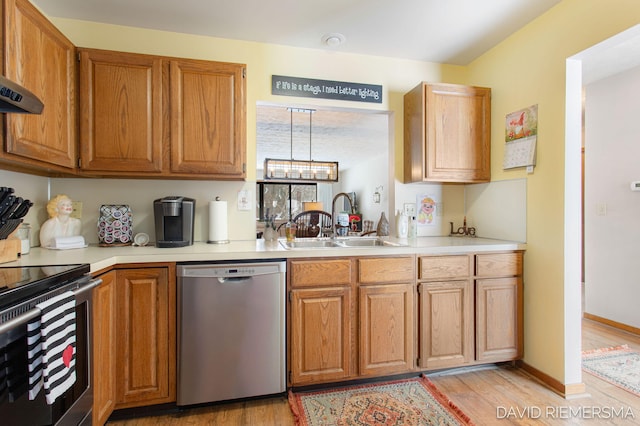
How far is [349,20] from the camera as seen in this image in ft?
6.88

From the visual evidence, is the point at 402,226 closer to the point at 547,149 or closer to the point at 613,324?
the point at 547,149

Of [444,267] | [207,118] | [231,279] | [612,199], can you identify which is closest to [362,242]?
[444,267]

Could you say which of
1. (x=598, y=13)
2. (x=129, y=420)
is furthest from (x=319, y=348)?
(x=598, y=13)

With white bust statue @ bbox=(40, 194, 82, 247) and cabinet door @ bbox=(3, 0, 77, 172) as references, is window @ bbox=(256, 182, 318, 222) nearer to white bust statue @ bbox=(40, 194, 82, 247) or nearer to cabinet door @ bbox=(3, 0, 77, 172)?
white bust statue @ bbox=(40, 194, 82, 247)

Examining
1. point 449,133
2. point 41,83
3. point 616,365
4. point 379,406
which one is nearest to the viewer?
point 41,83

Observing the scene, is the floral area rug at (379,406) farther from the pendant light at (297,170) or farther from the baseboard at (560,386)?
the pendant light at (297,170)

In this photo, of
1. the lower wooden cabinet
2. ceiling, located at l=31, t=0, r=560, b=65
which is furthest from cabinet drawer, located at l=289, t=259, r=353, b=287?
ceiling, located at l=31, t=0, r=560, b=65

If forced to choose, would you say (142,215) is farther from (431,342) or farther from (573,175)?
(573,175)

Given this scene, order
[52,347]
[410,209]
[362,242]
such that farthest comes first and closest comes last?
[410,209]
[362,242]
[52,347]

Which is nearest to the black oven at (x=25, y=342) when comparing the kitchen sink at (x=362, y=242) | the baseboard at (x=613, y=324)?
the kitchen sink at (x=362, y=242)

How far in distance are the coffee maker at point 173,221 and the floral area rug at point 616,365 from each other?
290 centimetres

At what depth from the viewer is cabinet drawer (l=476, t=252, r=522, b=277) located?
2109 mm

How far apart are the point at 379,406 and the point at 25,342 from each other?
1663mm

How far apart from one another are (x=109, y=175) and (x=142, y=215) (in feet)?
1.14
